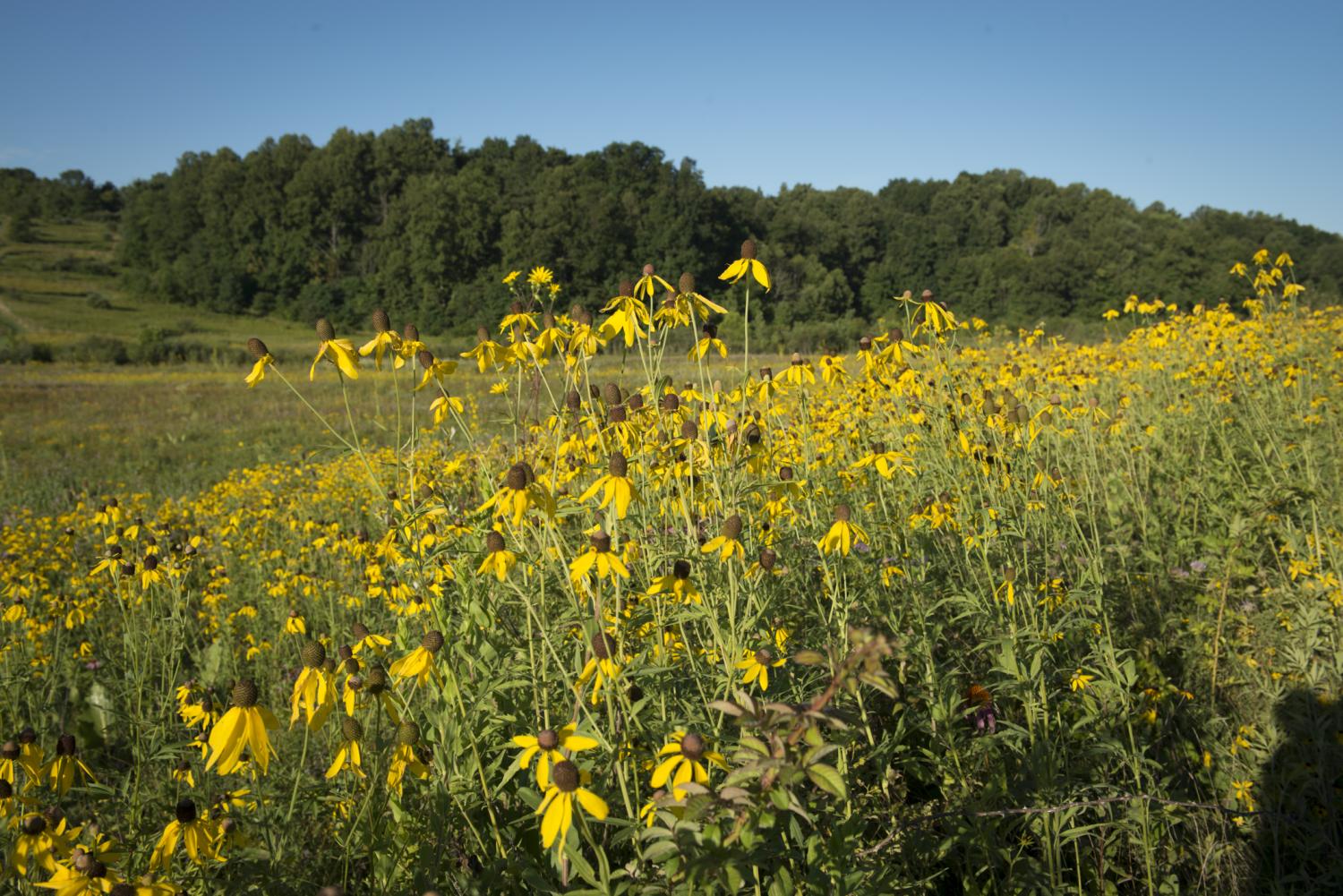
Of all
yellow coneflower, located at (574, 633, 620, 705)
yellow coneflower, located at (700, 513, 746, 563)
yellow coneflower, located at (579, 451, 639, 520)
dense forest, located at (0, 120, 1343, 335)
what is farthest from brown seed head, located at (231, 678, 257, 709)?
dense forest, located at (0, 120, 1343, 335)

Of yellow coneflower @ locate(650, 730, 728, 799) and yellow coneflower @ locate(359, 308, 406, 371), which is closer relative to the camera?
yellow coneflower @ locate(650, 730, 728, 799)

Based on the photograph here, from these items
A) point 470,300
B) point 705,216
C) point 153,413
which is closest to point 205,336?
point 470,300

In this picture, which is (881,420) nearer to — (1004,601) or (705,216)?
(1004,601)

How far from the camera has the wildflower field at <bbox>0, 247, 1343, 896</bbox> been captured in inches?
61.1

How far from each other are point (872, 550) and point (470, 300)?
41.5 meters

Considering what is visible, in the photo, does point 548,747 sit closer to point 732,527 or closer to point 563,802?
point 563,802

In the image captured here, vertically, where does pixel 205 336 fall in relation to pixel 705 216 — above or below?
below

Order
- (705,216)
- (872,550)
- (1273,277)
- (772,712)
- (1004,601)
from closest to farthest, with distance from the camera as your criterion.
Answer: (772,712), (1004,601), (872,550), (1273,277), (705,216)

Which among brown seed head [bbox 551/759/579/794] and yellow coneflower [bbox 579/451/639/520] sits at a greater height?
yellow coneflower [bbox 579/451/639/520]

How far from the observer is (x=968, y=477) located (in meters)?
3.18

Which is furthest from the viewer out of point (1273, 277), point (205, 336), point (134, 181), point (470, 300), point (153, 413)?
point (134, 181)

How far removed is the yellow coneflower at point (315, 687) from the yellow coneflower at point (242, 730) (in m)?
0.06

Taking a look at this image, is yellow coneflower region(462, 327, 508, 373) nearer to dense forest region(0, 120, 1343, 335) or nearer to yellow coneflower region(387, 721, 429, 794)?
yellow coneflower region(387, 721, 429, 794)

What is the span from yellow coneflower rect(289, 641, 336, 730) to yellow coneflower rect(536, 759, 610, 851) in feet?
2.02
